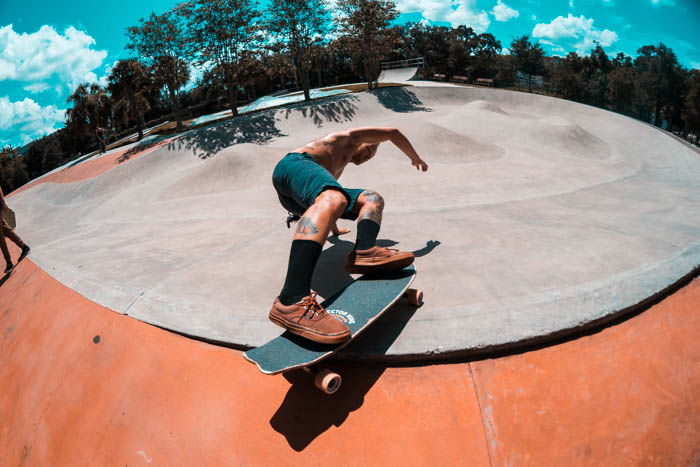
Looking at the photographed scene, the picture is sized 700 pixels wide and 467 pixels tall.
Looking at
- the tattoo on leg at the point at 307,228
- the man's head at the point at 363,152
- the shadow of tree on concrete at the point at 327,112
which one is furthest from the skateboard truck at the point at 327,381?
the shadow of tree on concrete at the point at 327,112

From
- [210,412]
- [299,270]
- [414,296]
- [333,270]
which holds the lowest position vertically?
[210,412]

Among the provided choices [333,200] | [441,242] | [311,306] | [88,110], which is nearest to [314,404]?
[311,306]

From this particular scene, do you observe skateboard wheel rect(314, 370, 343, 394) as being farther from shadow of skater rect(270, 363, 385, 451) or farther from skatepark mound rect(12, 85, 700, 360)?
skatepark mound rect(12, 85, 700, 360)

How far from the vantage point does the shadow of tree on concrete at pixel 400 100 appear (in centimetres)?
2423

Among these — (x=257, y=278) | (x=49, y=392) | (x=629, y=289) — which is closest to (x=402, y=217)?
(x=257, y=278)

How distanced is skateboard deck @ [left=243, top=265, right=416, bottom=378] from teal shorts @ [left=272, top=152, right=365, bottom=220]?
2.34ft

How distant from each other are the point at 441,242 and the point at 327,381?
9.42 feet

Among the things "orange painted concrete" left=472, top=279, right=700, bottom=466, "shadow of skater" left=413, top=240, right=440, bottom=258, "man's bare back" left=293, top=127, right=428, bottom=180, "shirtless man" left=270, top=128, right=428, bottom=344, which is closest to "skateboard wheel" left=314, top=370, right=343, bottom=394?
"shirtless man" left=270, top=128, right=428, bottom=344

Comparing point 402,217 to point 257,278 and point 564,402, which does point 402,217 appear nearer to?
point 257,278

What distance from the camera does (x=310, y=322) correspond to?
7.88ft

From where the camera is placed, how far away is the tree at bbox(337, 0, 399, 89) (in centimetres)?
2834

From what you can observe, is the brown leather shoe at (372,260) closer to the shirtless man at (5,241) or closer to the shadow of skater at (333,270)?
the shadow of skater at (333,270)

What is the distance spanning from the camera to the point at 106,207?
485 inches

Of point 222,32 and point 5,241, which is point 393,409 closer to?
point 5,241
